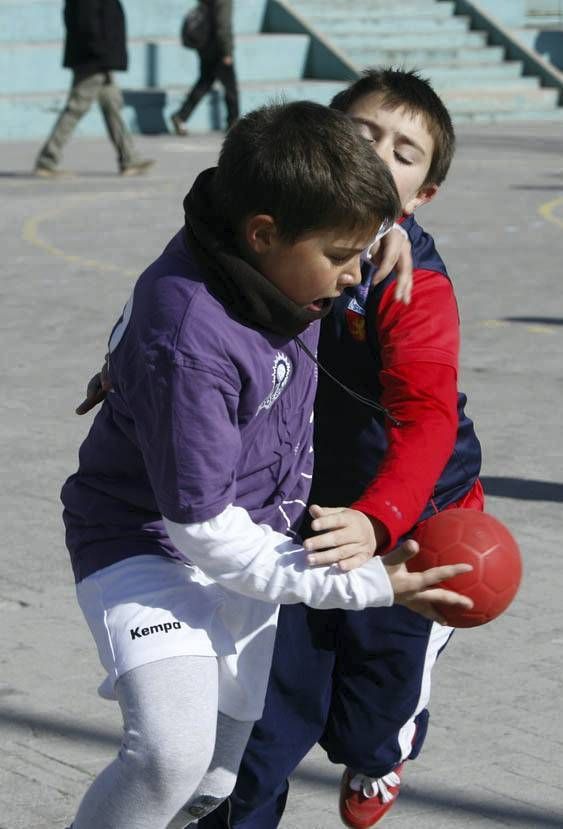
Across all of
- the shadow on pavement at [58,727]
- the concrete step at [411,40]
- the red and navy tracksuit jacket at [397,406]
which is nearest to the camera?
the red and navy tracksuit jacket at [397,406]

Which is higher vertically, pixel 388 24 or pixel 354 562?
pixel 354 562

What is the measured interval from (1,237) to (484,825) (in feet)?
32.6

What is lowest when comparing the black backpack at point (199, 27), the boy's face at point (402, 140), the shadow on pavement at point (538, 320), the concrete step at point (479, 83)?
the concrete step at point (479, 83)

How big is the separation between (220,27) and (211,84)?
0.93m

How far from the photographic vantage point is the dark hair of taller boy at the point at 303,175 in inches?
105

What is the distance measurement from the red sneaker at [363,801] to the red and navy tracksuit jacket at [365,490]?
3 centimetres

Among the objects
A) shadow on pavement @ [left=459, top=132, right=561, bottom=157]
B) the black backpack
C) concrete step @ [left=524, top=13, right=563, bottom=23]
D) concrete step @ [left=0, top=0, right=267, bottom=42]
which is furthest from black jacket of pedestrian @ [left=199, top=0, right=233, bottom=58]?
concrete step @ [left=524, top=13, right=563, bottom=23]

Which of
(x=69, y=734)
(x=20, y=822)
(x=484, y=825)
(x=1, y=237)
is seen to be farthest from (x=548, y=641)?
(x=1, y=237)

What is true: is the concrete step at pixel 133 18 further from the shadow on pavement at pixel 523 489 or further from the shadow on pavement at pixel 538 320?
the shadow on pavement at pixel 523 489

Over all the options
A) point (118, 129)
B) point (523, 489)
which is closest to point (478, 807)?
point (523, 489)

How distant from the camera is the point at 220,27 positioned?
21.8m

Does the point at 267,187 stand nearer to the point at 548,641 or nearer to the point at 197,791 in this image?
the point at 197,791

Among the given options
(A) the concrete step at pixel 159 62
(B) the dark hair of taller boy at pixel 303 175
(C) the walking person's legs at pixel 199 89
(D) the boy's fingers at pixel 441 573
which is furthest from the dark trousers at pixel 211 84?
(D) the boy's fingers at pixel 441 573

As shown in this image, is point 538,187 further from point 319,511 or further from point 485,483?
point 319,511
